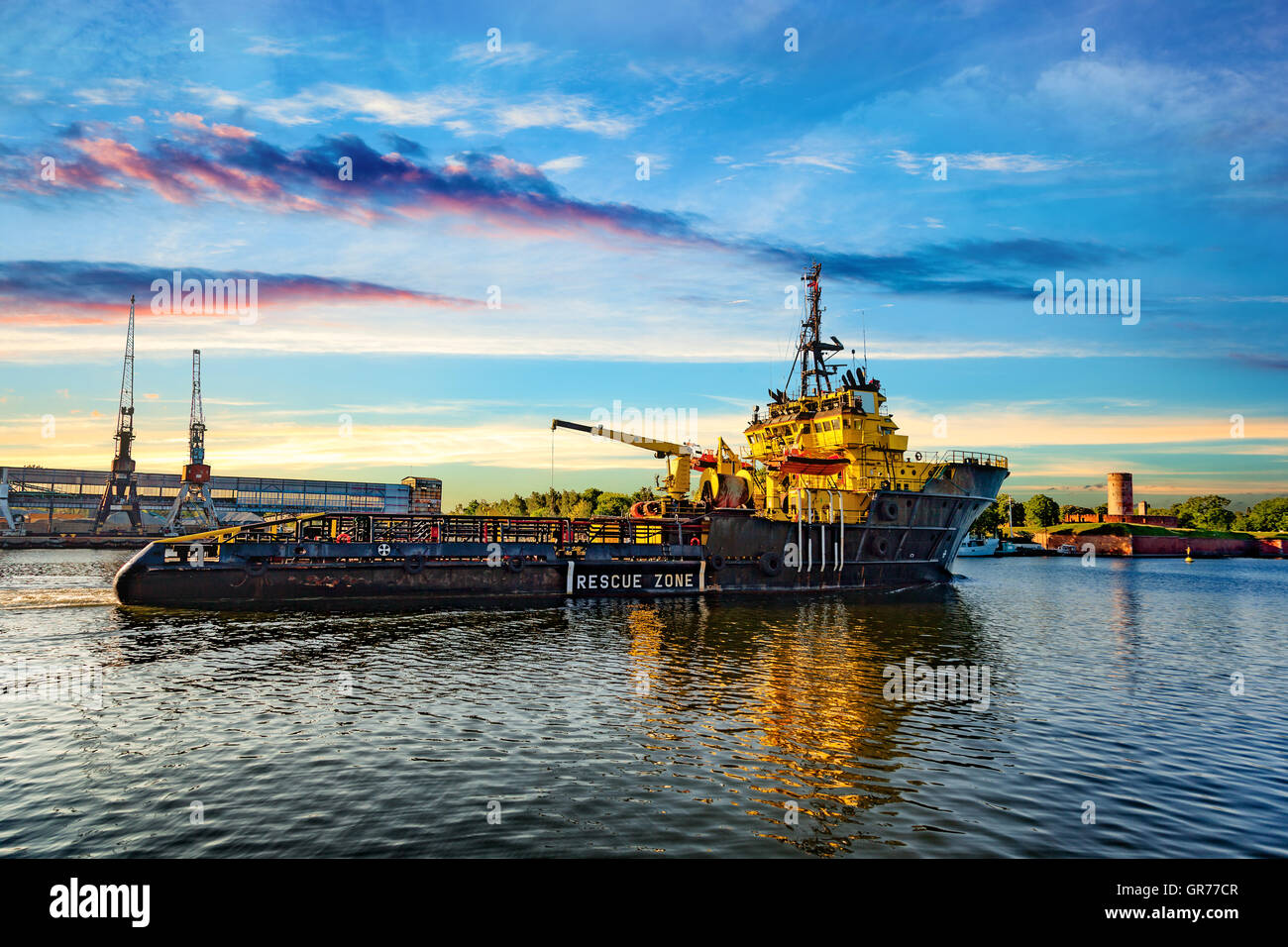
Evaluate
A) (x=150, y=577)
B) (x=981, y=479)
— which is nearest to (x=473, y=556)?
(x=150, y=577)

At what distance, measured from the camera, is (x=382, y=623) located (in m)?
30.4

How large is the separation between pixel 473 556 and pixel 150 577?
51.9 ft

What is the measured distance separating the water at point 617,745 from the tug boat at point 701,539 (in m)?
5.91

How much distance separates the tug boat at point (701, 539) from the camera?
36.1 m

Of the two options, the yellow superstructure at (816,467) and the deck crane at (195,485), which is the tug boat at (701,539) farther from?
the deck crane at (195,485)
